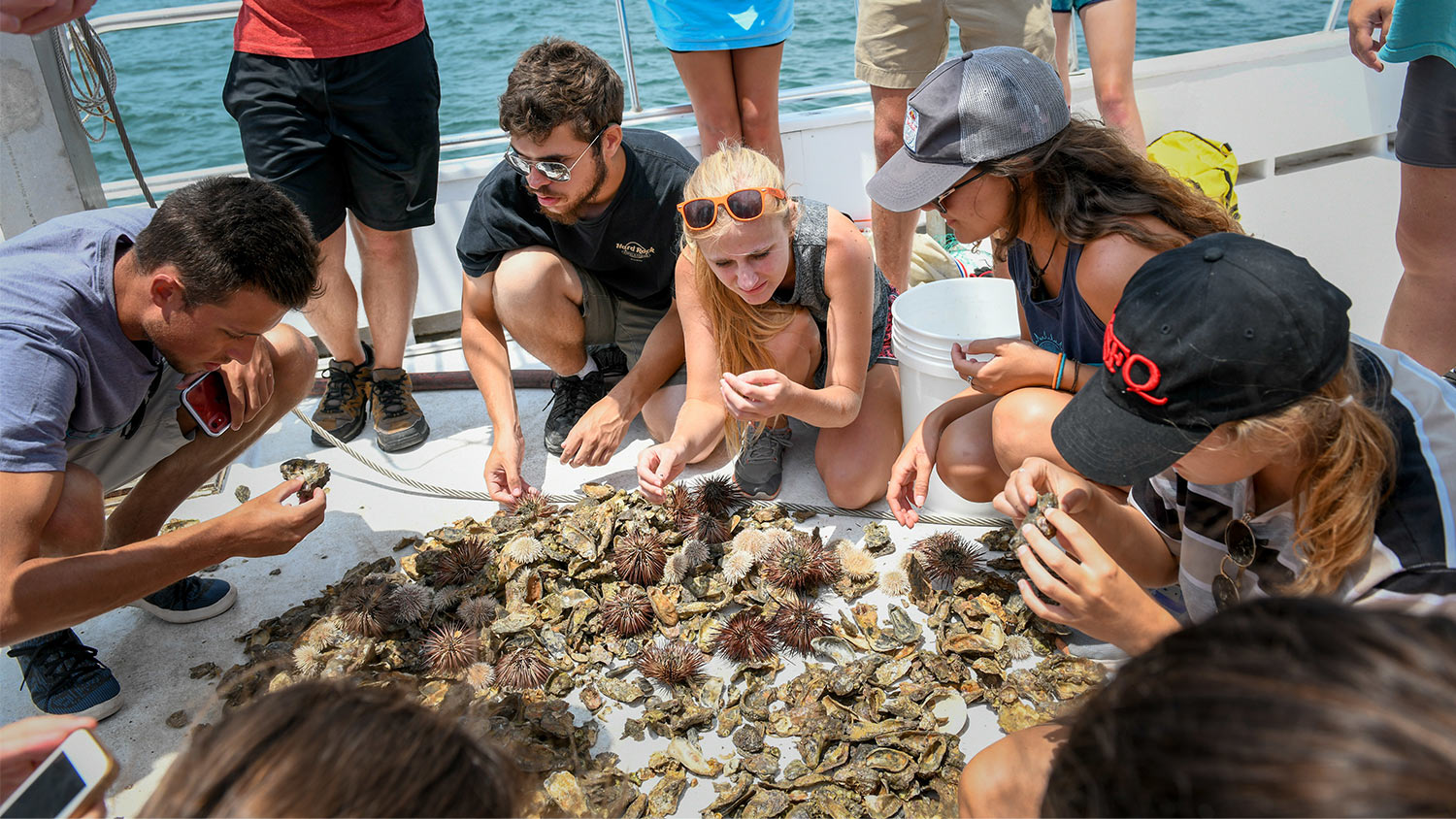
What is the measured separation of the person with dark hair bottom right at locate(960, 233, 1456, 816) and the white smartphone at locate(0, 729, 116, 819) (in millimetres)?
1272

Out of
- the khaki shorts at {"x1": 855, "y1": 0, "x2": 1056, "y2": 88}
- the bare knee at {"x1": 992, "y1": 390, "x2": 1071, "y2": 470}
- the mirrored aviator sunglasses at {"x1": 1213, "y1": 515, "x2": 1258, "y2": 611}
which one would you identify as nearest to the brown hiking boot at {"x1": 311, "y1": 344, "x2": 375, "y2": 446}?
the khaki shorts at {"x1": 855, "y1": 0, "x2": 1056, "y2": 88}

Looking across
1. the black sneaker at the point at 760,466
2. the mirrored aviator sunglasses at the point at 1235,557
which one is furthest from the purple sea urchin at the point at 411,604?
the mirrored aviator sunglasses at the point at 1235,557

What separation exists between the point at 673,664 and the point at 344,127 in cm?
226

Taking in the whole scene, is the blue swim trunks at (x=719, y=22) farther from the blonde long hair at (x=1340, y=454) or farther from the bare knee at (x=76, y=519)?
the blonde long hair at (x=1340, y=454)

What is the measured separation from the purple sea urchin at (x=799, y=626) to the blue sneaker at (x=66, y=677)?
1.69m

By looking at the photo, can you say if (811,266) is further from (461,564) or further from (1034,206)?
(461,564)

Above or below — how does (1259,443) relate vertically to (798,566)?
above

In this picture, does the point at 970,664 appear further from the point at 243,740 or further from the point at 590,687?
the point at 243,740

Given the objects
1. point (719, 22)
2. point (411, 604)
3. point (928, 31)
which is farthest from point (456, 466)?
point (928, 31)

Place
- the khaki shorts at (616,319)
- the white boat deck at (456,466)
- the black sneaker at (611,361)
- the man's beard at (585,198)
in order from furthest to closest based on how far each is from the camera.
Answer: the black sneaker at (611,361) → the khaki shorts at (616,319) → the man's beard at (585,198) → the white boat deck at (456,466)

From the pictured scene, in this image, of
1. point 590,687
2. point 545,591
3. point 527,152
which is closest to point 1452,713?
point 590,687

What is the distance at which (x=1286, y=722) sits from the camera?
0.72 metres

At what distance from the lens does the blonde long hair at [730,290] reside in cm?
251

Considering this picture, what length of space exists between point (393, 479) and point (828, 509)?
1562 millimetres
